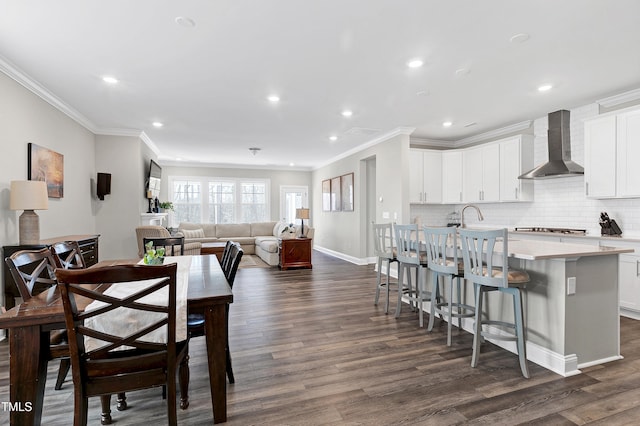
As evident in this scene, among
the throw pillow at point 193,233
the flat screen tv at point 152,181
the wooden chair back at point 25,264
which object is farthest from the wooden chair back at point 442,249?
the throw pillow at point 193,233

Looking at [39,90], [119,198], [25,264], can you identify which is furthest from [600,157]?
[119,198]

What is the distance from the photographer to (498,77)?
3.53 m

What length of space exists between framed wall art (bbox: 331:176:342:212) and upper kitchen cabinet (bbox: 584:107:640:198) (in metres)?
5.17

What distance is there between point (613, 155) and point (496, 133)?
2.05 metres

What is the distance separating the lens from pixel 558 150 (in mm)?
4461

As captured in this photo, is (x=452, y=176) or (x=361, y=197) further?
(x=361, y=197)

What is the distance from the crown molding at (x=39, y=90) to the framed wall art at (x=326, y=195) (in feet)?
18.8

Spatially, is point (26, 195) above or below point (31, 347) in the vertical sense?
above

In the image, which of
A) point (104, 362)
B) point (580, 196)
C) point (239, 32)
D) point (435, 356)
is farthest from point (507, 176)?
point (104, 362)

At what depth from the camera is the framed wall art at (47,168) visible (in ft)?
11.8

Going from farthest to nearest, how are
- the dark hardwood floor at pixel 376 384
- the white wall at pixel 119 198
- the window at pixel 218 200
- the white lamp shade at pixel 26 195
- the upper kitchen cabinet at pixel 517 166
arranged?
the window at pixel 218 200 → the white wall at pixel 119 198 → the upper kitchen cabinet at pixel 517 166 → the white lamp shade at pixel 26 195 → the dark hardwood floor at pixel 376 384

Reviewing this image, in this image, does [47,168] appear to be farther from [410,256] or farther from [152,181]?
[410,256]

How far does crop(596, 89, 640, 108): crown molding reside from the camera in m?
3.90

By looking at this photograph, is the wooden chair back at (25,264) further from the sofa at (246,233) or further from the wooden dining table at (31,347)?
the sofa at (246,233)
